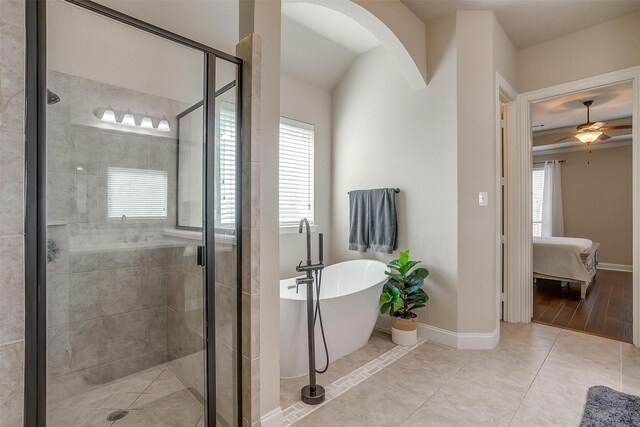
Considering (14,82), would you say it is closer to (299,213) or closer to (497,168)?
(299,213)

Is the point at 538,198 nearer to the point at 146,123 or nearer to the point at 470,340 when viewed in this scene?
the point at 470,340

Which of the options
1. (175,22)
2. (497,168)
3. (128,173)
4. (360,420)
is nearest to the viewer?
(360,420)

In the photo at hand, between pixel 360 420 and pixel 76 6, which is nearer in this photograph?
pixel 76 6

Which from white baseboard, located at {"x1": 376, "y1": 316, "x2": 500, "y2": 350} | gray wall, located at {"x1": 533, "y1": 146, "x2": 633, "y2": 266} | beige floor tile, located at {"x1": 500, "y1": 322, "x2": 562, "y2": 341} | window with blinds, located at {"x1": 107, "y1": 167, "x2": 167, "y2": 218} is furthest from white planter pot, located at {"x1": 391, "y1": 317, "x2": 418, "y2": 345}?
gray wall, located at {"x1": 533, "y1": 146, "x2": 633, "y2": 266}

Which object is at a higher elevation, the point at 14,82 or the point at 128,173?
the point at 14,82

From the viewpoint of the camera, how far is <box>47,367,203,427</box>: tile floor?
1.57 m

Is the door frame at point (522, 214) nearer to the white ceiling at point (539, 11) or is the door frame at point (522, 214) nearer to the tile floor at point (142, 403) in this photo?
the white ceiling at point (539, 11)

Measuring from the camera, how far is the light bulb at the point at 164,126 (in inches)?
83.7

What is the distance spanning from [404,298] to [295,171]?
170 centimetres

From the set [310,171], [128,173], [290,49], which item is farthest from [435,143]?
[128,173]

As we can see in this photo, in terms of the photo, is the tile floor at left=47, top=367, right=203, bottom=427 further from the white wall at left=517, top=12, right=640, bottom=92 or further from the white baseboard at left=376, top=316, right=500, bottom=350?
the white wall at left=517, top=12, right=640, bottom=92

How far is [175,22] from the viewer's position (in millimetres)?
2346

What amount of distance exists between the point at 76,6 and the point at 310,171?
2557mm

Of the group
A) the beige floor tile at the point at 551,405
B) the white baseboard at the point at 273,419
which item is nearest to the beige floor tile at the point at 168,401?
the white baseboard at the point at 273,419
